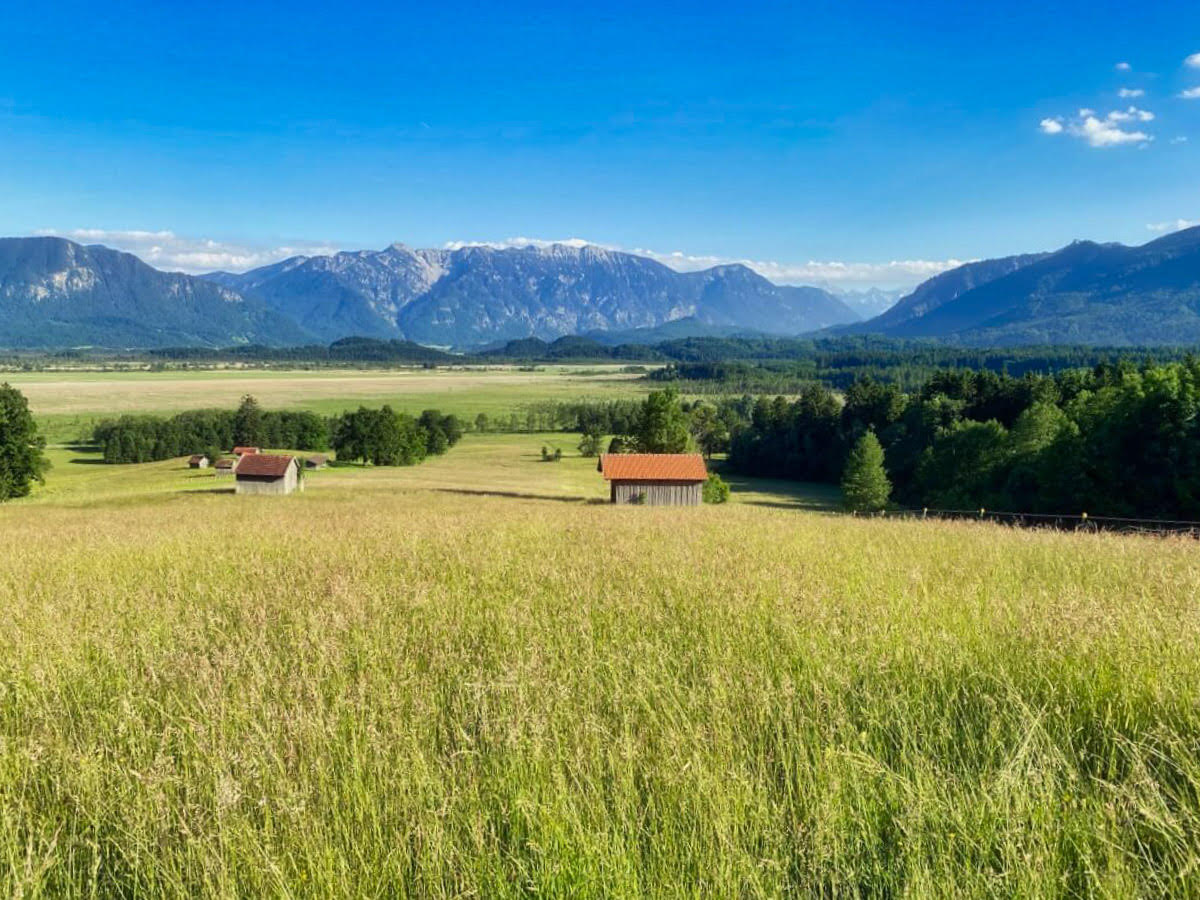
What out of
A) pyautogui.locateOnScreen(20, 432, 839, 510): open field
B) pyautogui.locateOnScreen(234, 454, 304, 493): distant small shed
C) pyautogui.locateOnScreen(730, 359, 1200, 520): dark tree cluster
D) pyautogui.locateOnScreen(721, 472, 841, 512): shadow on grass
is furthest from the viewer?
pyautogui.locateOnScreen(721, 472, 841, 512): shadow on grass

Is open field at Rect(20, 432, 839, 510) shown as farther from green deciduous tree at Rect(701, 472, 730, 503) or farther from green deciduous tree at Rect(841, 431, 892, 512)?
green deciduous tree at Rect(701, 472, 730, 503)

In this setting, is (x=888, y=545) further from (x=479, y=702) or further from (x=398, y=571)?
(x=479, y=702)

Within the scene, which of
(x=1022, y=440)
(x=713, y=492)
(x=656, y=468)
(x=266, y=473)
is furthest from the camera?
(x=713, y=492)

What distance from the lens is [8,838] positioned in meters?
2.83

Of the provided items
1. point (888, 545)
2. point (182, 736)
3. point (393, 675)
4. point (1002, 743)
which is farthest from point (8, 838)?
point (888, 545)

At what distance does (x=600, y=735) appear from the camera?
352cm

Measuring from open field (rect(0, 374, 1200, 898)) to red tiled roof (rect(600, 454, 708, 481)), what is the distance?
3792 cm

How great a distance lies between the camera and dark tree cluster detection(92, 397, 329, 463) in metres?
111

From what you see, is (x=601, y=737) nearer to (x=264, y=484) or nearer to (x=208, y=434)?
(x=264, y=484)

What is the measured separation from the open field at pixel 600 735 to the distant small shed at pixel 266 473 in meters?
56.9

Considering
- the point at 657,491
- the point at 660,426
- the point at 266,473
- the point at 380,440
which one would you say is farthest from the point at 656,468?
the point at 380,440

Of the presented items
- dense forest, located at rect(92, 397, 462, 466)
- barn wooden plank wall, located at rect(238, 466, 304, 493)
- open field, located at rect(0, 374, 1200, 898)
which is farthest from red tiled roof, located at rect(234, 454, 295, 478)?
open field, located at rect(0, 374, 1200, 898)

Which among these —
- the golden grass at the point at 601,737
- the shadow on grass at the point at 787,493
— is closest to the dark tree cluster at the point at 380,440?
the shadow on grass at the point at 787,493

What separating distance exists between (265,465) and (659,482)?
122 feet
